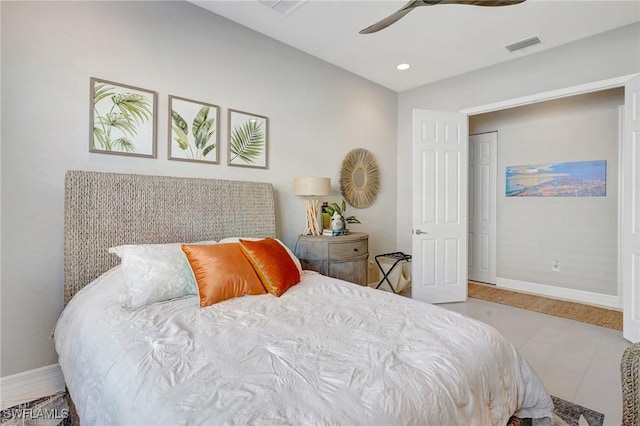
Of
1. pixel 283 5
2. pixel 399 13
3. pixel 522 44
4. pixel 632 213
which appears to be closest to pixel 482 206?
pixel 632 213

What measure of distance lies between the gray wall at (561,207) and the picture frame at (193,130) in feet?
13.4

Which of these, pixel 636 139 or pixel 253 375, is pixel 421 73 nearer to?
pixel 636 139

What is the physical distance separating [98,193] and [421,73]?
12.3 feet

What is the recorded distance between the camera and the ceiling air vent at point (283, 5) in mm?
2557

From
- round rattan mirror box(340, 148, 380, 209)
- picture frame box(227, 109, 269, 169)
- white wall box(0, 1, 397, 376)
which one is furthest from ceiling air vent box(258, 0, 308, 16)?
round rattan mirror box(340, 148, 380, 209)

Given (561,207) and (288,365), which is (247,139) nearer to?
(288,365)

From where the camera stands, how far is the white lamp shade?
314cm

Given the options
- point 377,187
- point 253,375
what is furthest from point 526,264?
point 253,375

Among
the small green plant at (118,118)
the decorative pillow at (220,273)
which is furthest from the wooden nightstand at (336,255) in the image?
the small green plant at (118,118)

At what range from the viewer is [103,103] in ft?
7.20

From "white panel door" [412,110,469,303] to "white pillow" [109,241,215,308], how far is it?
2725 millimetres

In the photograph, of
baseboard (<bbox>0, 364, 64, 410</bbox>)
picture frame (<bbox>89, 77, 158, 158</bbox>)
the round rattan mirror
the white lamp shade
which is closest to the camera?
baseboard (<bbox>0, 364, 64, 410</bbox>)

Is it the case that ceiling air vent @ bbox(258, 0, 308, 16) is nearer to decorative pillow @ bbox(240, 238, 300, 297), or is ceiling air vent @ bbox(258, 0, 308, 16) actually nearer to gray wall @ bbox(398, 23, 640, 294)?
decorative pillow @ bbox(240, 238, 300, 297)

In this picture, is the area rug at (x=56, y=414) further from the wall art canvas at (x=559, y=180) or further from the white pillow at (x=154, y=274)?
the wall art canvas at (x=559, y=180)
